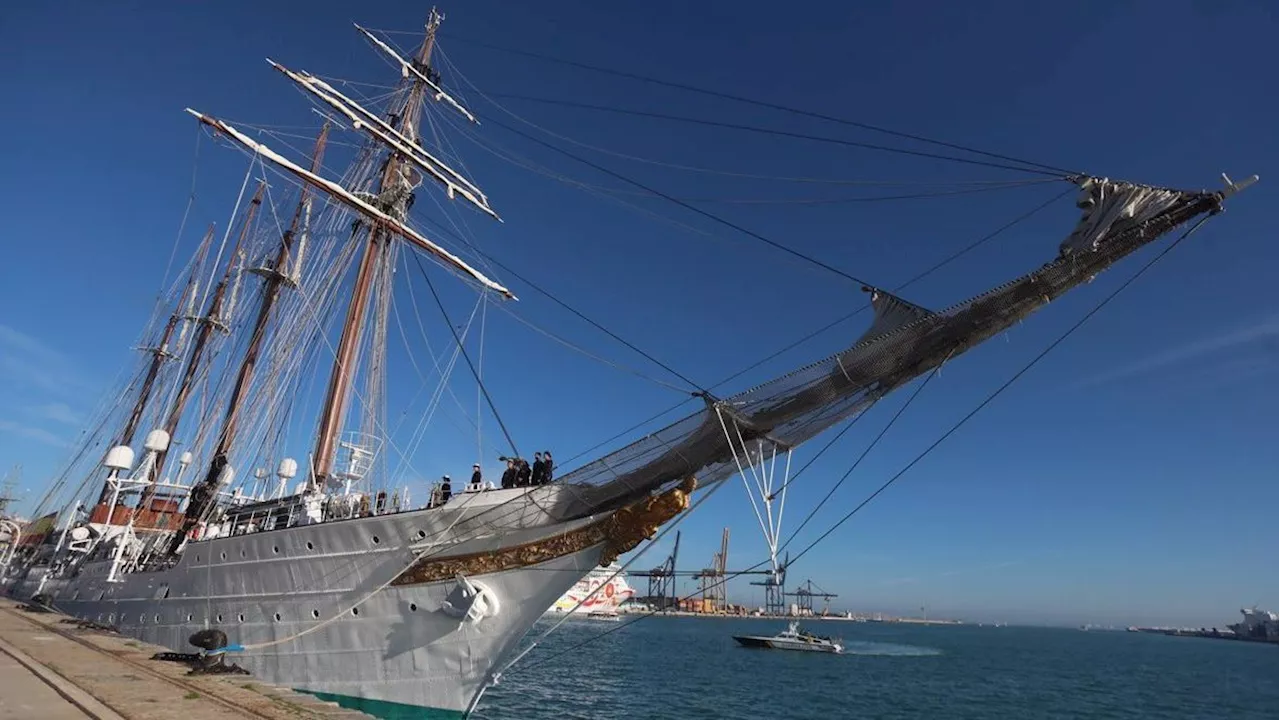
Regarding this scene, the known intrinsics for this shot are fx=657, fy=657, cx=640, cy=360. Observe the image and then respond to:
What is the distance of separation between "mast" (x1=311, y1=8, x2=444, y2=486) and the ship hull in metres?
3.45

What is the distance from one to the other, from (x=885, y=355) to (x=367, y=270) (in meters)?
19.2

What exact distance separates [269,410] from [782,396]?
22.2 meters

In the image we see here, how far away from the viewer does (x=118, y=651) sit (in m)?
13.6

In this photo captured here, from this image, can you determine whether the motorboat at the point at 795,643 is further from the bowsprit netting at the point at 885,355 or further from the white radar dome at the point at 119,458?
the bowsprit netting at the point at 885,355

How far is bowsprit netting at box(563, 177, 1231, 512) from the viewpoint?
30.9 feet

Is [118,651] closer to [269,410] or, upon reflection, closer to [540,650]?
[269,410]

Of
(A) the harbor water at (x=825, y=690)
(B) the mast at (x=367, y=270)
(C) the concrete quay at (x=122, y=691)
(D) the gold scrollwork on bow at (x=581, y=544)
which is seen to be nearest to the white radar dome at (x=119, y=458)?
(B) the mast at (x=367, y=270)

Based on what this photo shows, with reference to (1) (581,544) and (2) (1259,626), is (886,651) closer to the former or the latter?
(1) (581,544)

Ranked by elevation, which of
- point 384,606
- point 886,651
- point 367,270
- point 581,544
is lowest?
point 886,651

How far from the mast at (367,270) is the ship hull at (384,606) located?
3.45 meters

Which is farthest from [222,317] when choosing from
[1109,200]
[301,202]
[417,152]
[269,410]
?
[1109,200]

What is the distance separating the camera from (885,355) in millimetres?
11055

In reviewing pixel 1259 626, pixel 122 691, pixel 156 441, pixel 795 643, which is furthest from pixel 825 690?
pixel 1259 626

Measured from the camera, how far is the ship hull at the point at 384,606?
13.5m
